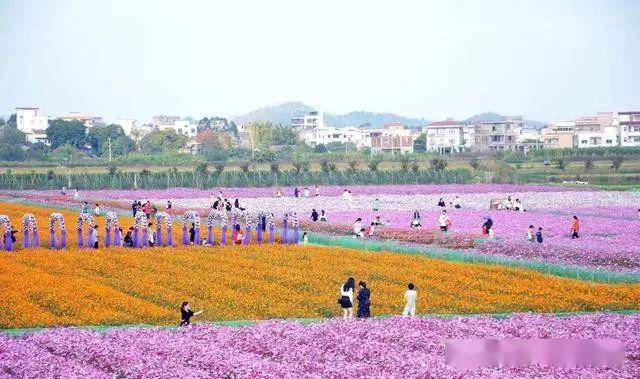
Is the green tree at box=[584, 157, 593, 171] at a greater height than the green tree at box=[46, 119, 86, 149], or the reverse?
the green tree at box=[46, 119, 86, 149]

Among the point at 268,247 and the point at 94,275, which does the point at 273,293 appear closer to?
the point at 94,275

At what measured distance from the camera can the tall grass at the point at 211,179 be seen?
108969 mm

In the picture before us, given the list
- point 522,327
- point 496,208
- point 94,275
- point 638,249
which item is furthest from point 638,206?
point 522,327

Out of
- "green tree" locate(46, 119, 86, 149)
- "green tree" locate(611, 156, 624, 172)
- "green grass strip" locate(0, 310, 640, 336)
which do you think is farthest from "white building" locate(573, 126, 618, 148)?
"green grass strip" locate(0, 310, 640, 336)

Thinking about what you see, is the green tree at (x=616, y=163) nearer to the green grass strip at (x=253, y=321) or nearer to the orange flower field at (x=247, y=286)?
the orange flower field at (x=247, y=286)

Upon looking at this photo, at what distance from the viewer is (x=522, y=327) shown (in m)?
27.5

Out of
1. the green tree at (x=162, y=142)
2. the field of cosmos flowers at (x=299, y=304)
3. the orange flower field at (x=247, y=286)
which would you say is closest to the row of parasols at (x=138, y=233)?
the field of cosmos flowers at (x=299, y=304)

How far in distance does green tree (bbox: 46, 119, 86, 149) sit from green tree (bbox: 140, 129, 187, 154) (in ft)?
37.0

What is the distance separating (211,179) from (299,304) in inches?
3116

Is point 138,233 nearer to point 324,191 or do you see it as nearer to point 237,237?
point 237,237

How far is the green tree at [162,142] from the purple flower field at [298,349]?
16227 cm

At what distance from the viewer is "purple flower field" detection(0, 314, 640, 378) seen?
2198 cm

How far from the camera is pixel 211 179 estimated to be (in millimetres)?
111812

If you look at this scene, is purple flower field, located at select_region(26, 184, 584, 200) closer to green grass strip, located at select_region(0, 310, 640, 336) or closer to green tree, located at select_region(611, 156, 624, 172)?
green tree, located at select_region(611, 156, 624, 172)
